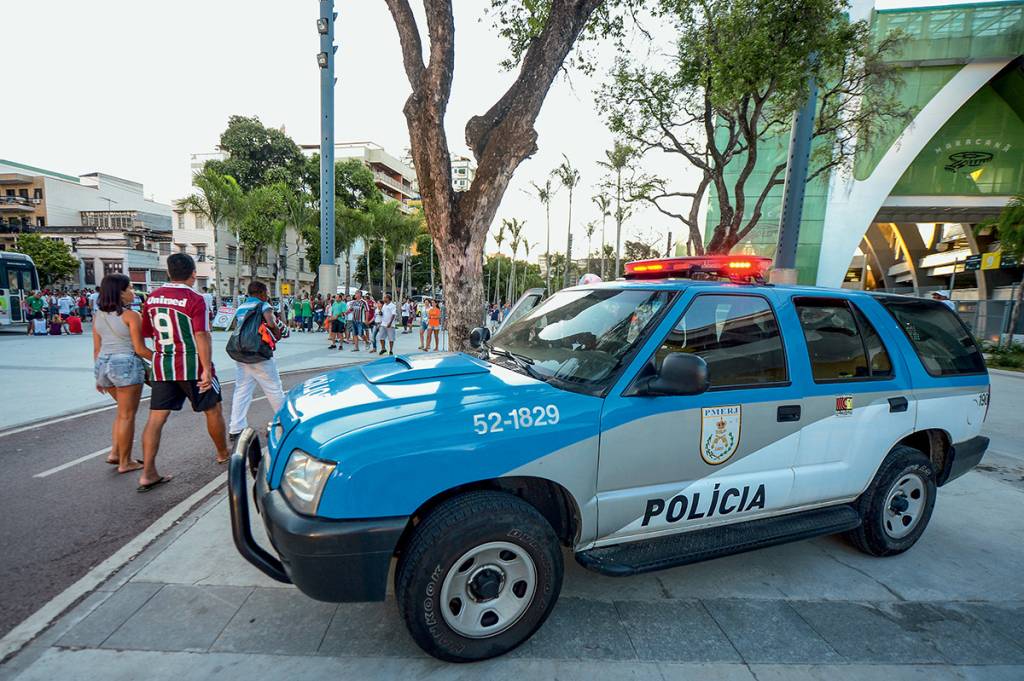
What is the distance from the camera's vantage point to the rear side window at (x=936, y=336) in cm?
334

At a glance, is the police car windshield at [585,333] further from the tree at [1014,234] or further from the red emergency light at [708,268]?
the tree at [1014,234]

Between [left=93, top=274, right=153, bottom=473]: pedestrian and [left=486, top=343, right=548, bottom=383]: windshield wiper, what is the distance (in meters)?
3.16

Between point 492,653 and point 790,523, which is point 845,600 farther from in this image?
point 492,653

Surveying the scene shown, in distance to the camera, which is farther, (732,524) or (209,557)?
(209,557)

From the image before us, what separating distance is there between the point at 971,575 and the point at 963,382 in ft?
4.25

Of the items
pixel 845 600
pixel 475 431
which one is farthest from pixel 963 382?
pixel 475 431

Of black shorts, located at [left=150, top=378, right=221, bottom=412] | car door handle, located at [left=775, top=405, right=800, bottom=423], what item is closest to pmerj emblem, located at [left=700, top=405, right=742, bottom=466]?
car door handle, located at [left=775, top=405, right=800, bottom=423]

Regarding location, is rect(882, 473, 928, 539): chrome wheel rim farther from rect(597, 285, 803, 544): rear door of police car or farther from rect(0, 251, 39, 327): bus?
rect(0, 251, 39, 327): bus

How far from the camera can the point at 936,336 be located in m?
3.48

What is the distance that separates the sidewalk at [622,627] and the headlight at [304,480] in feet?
2.64

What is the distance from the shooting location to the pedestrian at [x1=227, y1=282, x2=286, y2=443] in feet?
16.1

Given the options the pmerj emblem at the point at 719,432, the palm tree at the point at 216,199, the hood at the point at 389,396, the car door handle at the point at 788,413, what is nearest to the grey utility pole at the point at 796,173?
the car door handle at the point at 788,413

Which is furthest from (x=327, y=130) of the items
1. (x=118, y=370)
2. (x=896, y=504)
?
(x=896, y=504)

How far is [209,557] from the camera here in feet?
10.0
